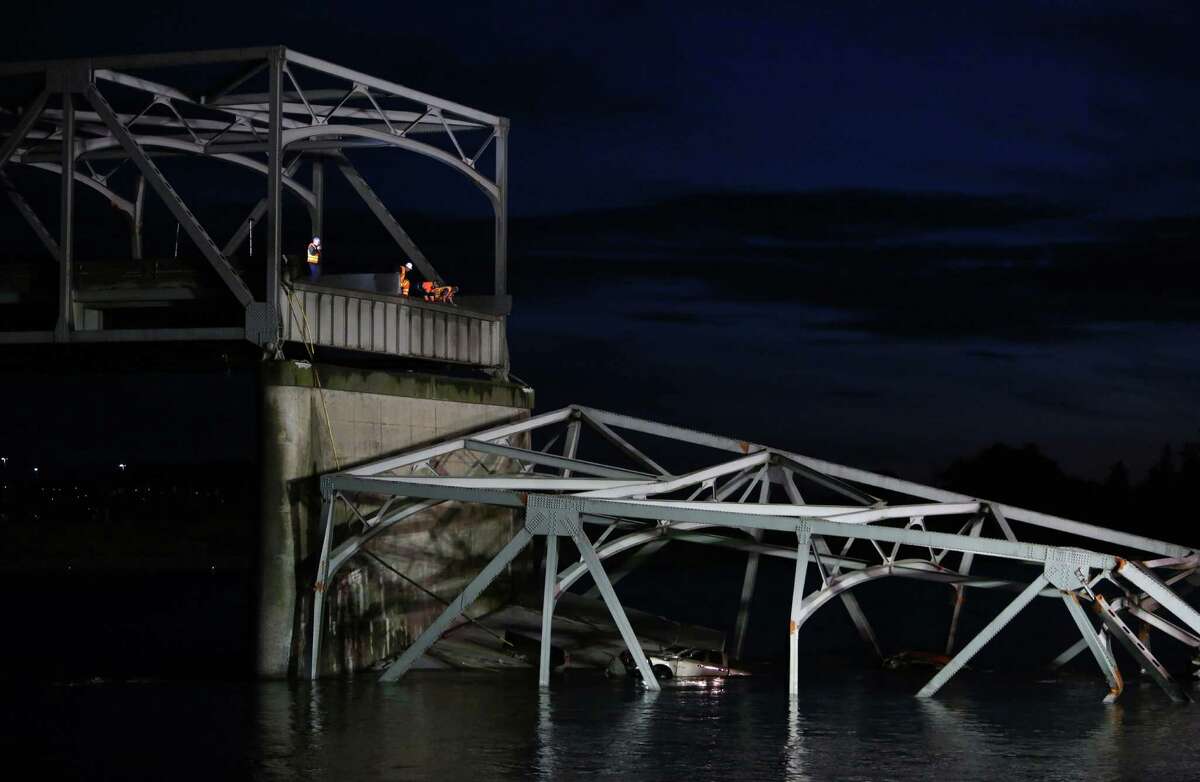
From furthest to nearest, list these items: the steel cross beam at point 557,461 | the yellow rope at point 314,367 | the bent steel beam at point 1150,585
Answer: the steel cross beam at point 557,461, the yellow rope at point 314,367, the bent steel beam at point 1150,585

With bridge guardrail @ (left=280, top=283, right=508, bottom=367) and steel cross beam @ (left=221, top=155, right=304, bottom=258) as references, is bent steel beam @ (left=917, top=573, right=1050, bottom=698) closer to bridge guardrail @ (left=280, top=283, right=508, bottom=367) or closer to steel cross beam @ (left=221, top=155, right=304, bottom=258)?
bridge guardrail @ (left=280, top=283, right=508, bottom=367)

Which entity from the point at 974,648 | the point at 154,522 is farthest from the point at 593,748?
the point at 154,522

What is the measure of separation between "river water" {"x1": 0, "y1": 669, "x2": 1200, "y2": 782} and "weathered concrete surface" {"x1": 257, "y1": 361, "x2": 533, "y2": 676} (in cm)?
199

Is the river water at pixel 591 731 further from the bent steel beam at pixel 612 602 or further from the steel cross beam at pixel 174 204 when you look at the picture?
the steel cross beam at pixel 174 204

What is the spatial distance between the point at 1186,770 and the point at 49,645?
56.2 m

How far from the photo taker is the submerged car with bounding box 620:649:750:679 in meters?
42.5

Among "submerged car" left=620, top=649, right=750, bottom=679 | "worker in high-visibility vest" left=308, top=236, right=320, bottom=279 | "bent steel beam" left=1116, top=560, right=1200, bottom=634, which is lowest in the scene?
"submerged car" left=620, top=649, right=750, bottom=679

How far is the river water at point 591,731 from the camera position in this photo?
2845 centimetres

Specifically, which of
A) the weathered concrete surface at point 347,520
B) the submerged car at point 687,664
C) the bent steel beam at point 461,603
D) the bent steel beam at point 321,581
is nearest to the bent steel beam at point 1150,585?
the submerged car at point 687,664

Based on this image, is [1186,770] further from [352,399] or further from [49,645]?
[49,645]

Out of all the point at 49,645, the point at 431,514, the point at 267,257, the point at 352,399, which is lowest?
the point at 49,645

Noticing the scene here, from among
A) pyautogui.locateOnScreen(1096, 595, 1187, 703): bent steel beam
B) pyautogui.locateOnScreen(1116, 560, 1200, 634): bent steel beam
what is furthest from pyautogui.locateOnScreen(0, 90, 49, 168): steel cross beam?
pyautogui.locateOnScreen(1116, 560, 1200, 634): bent steel beam

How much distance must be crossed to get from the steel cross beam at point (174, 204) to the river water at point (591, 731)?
9.48 m

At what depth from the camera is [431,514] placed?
152ft
